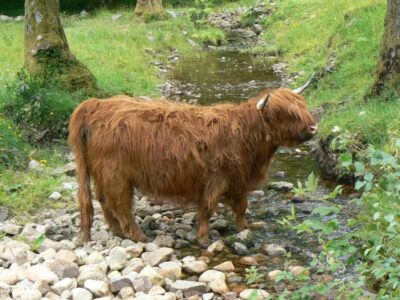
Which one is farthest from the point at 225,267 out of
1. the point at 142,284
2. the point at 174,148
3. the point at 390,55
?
the point at 390,55

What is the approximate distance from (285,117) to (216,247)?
150 centimetres

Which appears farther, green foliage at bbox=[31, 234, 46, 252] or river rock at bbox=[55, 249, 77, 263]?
A: green foliage at bbox=[31, 234, 46, 252]

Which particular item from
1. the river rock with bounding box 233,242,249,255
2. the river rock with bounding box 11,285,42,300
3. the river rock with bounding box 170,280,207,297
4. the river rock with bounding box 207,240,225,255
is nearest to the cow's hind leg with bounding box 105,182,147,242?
the river rock with bounding box 207,240,225,255

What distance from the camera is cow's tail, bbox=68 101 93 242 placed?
6531 millimetres

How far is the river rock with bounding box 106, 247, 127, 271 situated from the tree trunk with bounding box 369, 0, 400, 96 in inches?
194

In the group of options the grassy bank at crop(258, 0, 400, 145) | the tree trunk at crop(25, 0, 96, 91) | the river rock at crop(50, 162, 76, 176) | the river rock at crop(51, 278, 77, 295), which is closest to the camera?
the river rock at crop(51, 278, 77, 295)

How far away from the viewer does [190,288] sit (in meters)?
5.48

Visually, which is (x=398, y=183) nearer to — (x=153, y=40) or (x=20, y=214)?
(x=20, y=214)

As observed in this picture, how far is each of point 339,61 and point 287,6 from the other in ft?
41.7

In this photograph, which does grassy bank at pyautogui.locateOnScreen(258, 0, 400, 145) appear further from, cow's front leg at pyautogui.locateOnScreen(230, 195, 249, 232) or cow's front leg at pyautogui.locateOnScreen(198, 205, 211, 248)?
cow's front leg at pyautogui.locateOnScreen(198, 205, 211, 248)

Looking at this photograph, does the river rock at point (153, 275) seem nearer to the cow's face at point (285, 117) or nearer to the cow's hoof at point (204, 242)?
the cow's hoof at point (204, 242)

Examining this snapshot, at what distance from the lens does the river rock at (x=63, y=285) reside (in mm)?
5325

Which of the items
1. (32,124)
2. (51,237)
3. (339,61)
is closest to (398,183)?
(51,237)

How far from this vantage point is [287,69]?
53.1 ft
